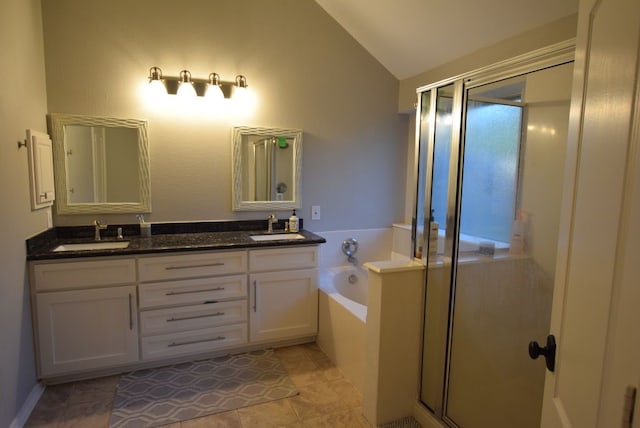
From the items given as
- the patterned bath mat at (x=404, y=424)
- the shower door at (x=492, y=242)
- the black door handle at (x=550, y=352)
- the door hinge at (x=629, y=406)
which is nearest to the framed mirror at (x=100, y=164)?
the shower door at (x=492, y=242)

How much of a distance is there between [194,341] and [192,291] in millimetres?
352

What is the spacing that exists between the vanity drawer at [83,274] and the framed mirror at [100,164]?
1.79ft

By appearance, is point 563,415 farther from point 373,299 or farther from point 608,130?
point 373,299

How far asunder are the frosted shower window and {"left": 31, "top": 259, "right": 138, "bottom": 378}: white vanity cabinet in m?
2.05

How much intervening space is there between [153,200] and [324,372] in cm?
177

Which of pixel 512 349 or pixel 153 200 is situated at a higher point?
pixel 153 200

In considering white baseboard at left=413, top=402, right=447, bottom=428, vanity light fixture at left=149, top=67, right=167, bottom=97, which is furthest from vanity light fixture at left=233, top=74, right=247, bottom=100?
white baseboard at left=413, top=402, right=447, bottom=428

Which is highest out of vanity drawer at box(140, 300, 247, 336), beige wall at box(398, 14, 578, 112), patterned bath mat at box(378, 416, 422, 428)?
beige wall at box(398, 14, 578, 112)

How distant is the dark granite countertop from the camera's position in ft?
7.64

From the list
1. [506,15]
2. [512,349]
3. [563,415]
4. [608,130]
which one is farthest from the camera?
[506,15]

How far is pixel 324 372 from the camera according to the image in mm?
2594

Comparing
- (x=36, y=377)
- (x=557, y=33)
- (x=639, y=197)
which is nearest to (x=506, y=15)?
(x=557, y=33)

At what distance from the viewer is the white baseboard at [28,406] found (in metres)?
1.97

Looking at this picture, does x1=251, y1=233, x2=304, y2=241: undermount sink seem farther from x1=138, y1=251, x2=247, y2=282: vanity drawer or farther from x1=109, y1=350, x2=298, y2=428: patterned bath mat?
x1=109, y1=350, x2=298, y2=428: patterned bath mat
